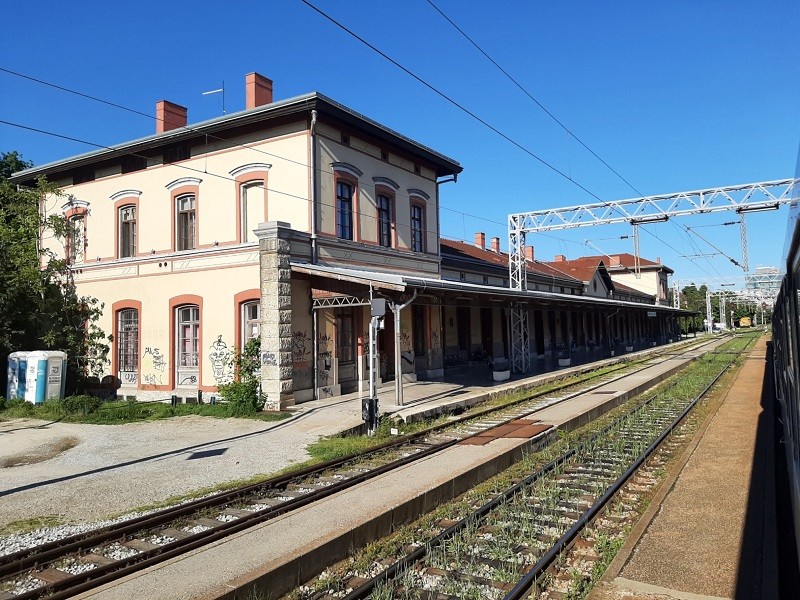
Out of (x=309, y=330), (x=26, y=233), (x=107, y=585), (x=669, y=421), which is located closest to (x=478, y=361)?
(x=309, y=330)

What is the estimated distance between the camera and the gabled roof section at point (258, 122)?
16516 mm

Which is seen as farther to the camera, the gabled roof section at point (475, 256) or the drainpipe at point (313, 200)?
the gabled roof section at point (475, 256)

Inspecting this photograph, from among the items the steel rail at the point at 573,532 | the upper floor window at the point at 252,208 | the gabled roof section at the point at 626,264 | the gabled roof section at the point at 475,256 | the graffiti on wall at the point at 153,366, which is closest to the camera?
the steel rail at the point at 573,532

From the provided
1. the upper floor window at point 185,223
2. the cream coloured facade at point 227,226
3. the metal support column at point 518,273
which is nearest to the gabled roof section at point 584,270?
the metal support column at point 518,273

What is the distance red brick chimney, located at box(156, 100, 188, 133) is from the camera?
66.9ft

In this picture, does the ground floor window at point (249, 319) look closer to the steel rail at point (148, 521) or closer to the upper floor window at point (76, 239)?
the steel rail at point (148, 521)

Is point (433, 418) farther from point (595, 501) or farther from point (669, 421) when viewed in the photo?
point (595, 501)

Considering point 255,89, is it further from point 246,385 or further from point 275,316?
point 246,385

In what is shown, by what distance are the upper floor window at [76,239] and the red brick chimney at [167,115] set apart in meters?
4.39

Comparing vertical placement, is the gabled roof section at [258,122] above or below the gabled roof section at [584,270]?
above

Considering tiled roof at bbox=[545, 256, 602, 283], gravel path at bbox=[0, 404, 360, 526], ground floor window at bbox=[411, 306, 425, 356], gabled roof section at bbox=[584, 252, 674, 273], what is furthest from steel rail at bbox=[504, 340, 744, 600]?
gabled roof section at bbox=[584, 252, 674, 273]

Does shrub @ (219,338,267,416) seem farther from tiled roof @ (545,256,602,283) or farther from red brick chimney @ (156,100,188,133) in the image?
tiled roof @ (545,256,602,283)

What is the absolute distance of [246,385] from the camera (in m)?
15.1

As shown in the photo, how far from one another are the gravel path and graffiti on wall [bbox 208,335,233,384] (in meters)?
2.57
